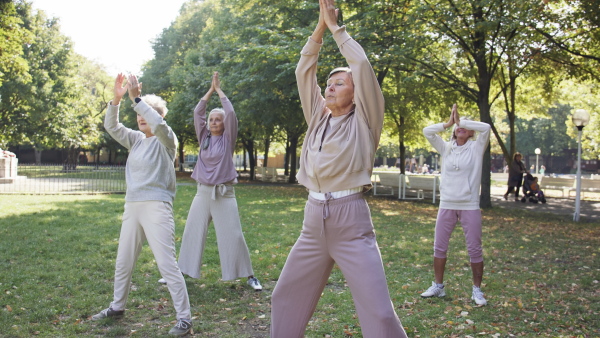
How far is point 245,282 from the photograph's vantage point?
610 centimetres

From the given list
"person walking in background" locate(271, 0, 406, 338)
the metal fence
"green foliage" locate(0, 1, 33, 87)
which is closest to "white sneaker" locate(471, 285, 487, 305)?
"person walking in background" locate(271, 0, 406, 338)

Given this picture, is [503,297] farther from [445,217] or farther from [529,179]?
[529,179]

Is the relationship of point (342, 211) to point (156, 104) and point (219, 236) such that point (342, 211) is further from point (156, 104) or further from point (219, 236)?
point (219, 236)

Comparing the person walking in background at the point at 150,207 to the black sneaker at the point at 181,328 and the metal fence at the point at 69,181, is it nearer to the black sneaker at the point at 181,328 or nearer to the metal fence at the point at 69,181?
the black sneaker at the point at 181,328

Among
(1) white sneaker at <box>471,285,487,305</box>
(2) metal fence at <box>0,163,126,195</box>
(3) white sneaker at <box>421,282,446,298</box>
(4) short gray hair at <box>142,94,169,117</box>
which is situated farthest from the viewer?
(2) metal fence at <box>0,163,126,195</box>

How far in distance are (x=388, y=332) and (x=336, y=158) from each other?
40.8 inches

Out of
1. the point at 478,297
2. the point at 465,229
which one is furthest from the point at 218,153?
the point at 478,297

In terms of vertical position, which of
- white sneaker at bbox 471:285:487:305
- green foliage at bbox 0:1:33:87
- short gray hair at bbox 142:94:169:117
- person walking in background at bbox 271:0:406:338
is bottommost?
white sneaker at bbox 471:285:487:305

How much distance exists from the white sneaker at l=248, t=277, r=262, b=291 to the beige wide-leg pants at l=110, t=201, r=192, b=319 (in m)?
1.46

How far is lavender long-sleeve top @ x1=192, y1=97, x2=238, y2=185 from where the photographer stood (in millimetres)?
5707

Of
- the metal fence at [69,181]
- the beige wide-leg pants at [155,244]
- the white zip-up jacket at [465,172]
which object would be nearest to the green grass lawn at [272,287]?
the beige wide-leg pants at [155,244]

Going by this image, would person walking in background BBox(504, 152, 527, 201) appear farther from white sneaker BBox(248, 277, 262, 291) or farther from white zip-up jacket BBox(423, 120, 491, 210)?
white sneaker BBox(248, 277, 262, 291)

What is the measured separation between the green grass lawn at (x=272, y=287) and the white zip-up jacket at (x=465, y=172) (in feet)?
3.66

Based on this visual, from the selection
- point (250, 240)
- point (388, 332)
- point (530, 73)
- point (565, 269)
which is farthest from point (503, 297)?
point (530, 73)
